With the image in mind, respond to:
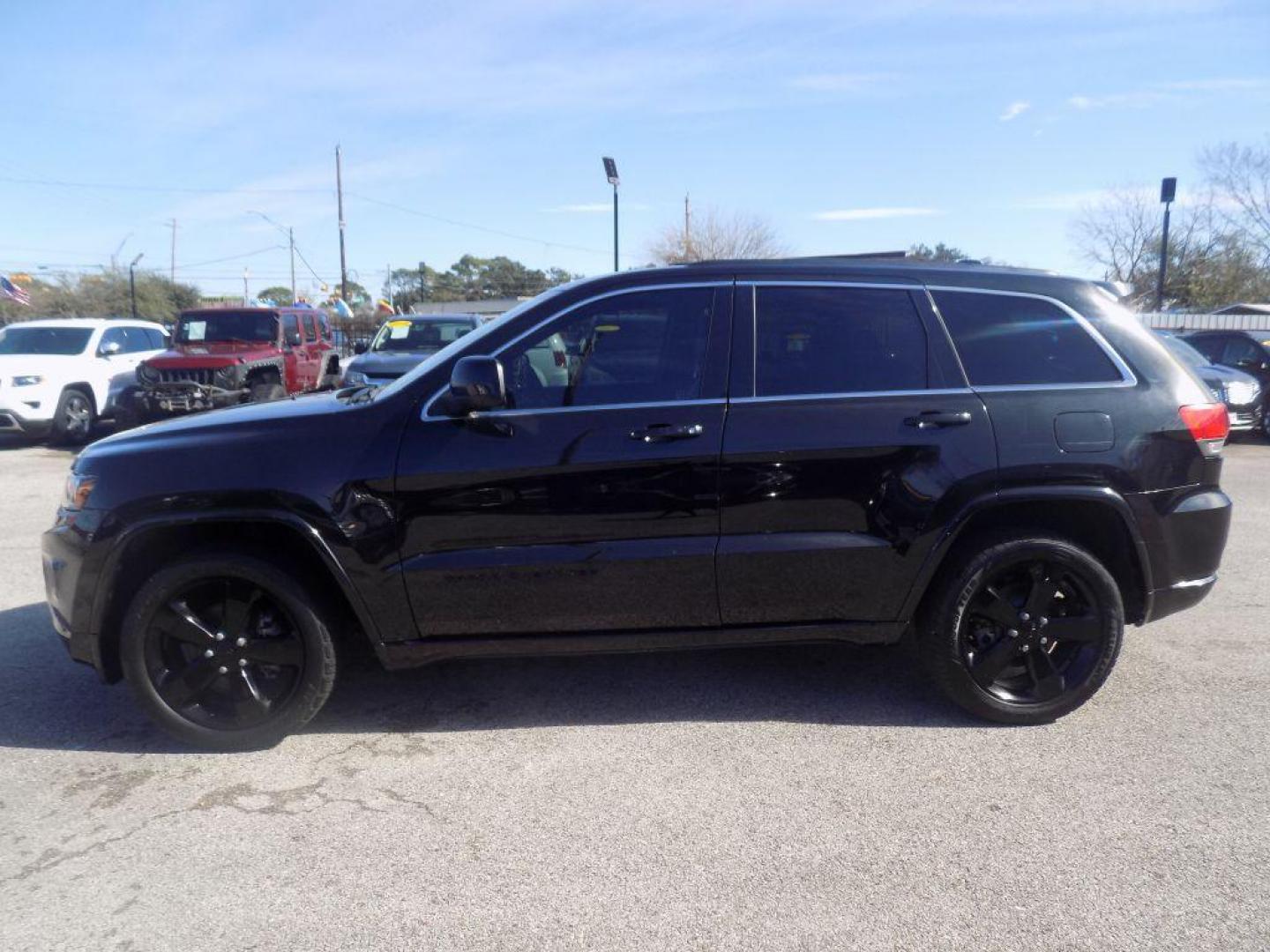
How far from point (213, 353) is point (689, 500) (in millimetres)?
11271

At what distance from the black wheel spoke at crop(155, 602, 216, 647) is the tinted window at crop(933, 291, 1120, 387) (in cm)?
327

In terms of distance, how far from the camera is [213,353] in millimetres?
13086

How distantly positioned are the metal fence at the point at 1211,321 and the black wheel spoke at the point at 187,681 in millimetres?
21905

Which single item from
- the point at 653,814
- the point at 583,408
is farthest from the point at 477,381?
the point at 653,814

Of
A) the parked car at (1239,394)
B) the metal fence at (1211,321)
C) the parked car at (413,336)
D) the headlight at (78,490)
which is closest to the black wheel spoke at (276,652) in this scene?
the headlight at (78,490)

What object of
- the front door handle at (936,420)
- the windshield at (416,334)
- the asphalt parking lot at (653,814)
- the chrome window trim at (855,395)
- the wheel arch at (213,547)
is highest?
the windshield at (416,334)

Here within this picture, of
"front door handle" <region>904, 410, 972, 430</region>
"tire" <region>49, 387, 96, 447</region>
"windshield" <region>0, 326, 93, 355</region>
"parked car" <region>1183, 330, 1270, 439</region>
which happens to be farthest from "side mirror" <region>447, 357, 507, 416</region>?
"parked car" <region>1183, 330, 1270, 439</region>

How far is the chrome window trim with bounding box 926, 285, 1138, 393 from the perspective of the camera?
3891 millimetres

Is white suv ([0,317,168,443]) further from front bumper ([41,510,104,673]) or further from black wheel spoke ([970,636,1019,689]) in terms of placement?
black wheel spoke ([970,636,1019,689])

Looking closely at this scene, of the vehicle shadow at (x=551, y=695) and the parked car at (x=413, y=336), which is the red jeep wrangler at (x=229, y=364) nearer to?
the parked car at (x=413, y=336)

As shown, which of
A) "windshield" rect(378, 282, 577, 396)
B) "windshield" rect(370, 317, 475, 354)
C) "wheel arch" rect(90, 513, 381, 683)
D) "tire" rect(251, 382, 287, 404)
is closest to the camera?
"wheel arch" rect(90, 513, 381, 683)

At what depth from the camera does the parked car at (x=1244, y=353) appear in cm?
1343

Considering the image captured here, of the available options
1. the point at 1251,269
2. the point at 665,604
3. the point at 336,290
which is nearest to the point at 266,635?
the point at 665,604

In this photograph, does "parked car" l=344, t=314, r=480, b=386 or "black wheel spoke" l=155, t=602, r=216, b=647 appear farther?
"parked car" l=344, t=314, r=480, b=386
